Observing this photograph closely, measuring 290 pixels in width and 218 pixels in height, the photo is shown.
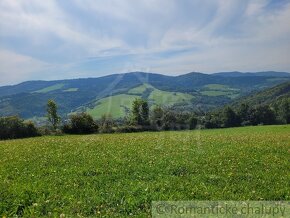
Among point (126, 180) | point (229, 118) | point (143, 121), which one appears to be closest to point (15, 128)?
point (143, 121)

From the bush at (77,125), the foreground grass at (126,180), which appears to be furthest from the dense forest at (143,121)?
the foreground grass at (126,180)

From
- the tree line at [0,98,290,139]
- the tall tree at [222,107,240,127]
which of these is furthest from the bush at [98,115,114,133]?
the tall tree at [222,107,240,127]

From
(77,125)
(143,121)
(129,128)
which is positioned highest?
(77,125)

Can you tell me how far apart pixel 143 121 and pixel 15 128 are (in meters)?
41.8

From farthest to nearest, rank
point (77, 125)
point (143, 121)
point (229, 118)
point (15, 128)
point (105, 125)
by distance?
point (229, 118), point (143, 121), point (105, 125), point (77, 125), point (15, 128)

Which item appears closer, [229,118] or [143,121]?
[143,121]

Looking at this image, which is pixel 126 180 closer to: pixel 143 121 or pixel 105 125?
pixel 105 125

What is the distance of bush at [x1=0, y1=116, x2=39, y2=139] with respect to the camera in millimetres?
67500

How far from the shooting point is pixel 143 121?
335 feet

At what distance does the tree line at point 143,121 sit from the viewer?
69.8 metres

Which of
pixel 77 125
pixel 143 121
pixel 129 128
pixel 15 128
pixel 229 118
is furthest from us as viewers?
pixel 229 118

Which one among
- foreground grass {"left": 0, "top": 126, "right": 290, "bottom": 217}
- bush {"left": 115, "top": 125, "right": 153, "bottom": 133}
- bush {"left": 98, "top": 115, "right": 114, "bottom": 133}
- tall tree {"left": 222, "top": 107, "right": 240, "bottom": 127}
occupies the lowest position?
tall tree {"left": 222, "top": 107, "right": 240, "bottom": 127}

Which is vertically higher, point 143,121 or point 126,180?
point 126,180

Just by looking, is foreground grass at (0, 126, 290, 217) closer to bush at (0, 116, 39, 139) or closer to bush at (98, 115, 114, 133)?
bush at (0, 116, 39, 139)
